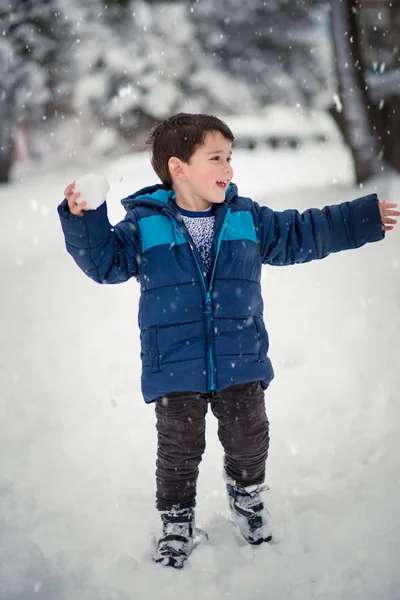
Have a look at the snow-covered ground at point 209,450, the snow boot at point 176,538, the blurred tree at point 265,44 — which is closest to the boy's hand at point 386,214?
the snow-covered ground at point 209,450

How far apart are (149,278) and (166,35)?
7802 mm

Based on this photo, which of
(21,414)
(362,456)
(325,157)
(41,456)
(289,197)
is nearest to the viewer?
(362,456)

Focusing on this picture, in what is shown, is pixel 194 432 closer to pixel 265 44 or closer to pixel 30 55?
pixel 265 44

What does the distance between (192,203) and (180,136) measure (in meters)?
0.28

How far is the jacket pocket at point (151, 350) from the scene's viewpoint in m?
2.16

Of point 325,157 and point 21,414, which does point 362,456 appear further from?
point 325,157

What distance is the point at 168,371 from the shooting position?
214 centimetres

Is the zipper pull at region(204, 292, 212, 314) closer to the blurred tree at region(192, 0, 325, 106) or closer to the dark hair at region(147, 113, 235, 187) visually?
the dark hair at region(147, 113, 235, 187)

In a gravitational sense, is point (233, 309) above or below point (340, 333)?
above

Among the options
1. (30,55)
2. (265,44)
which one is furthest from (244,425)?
(30,55)

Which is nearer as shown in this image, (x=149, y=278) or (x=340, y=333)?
(x=149, y=278)

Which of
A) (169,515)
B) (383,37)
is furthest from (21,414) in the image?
(383,37)

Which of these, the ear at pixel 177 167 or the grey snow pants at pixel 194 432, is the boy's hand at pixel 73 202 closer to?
the ear at pixel 177 167

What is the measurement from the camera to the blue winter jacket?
2.14m
